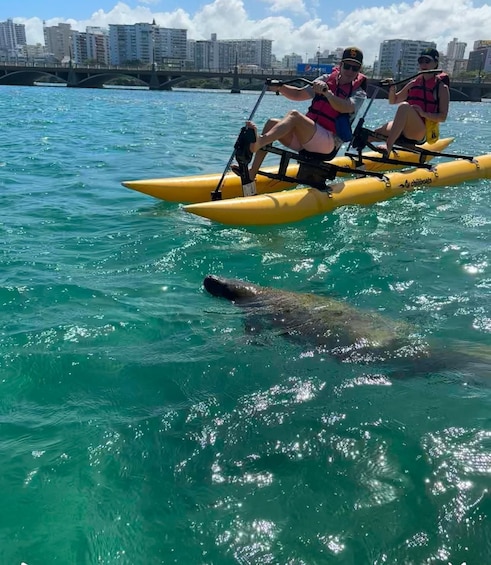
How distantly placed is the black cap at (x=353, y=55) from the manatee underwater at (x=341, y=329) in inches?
178

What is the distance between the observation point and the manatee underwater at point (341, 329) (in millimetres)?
4117

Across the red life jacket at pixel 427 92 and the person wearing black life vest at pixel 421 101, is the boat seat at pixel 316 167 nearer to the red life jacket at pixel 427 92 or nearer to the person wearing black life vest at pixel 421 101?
the person wearing black life vest at pixel 421 101

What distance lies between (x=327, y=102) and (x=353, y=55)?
0.76 meters

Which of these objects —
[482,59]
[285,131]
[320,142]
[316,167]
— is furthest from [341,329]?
[482,59]

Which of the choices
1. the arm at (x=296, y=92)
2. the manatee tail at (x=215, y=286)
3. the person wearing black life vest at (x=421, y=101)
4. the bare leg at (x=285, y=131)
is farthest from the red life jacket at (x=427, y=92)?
the manatee tail at (x=215, y=286)

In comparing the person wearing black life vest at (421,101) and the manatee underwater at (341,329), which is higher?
the person wearing black life vest at (421,101)

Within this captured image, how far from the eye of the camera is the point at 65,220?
7629 millimetres

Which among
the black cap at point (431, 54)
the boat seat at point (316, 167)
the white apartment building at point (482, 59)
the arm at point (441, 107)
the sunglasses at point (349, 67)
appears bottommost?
the boat seat at point (316, 167)

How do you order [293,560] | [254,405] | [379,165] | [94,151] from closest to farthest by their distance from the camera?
[293,560], [254,405], [379,165], [94,151]

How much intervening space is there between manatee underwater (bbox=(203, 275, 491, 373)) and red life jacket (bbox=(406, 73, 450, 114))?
676 centimetres

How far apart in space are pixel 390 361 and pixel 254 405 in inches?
48.9

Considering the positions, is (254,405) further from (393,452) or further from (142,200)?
(142,200)

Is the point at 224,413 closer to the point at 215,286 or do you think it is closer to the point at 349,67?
the point at 215,286

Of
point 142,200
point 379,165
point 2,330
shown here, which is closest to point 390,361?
point 2,330
